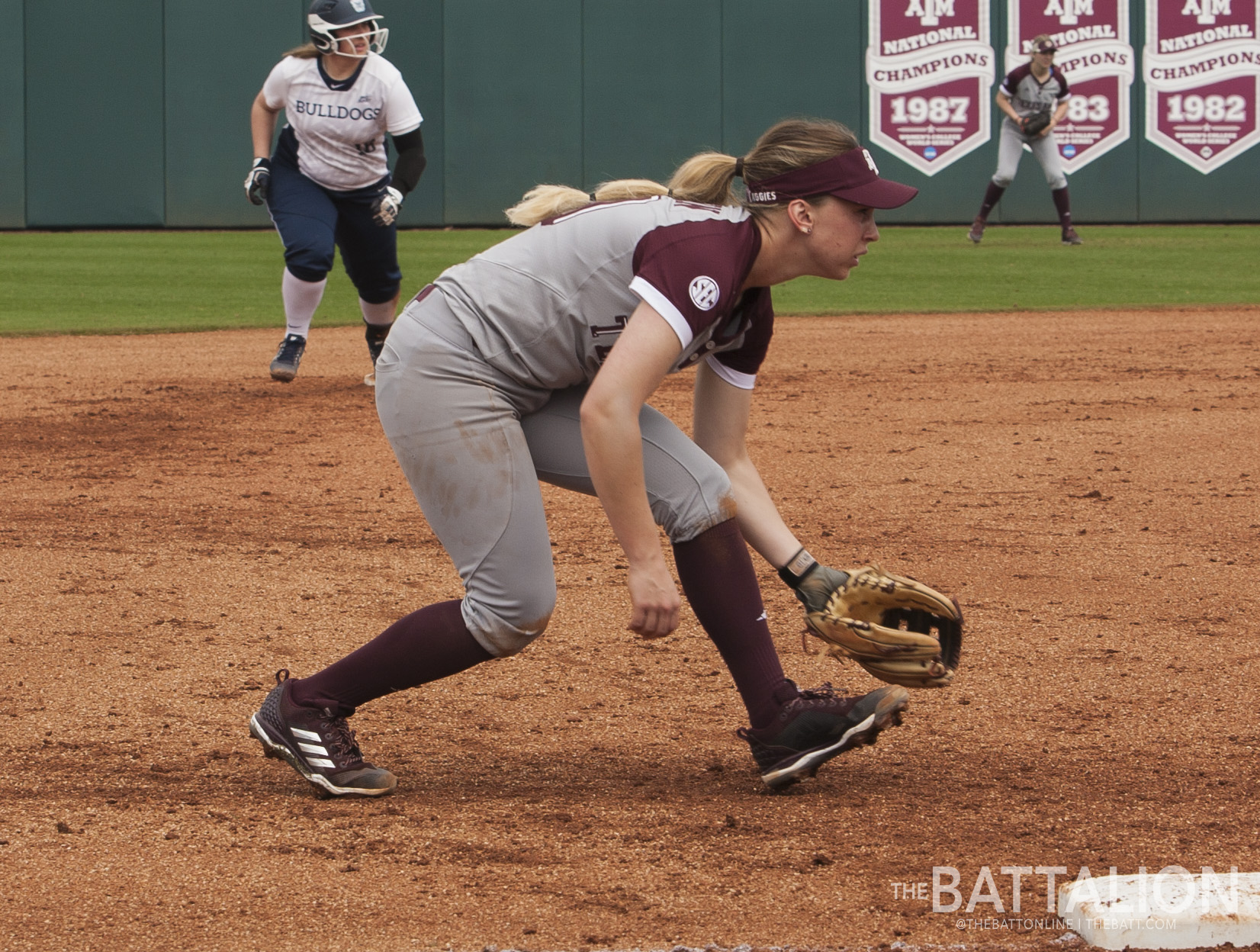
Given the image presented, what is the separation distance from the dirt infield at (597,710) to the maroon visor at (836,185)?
1088 millimetres

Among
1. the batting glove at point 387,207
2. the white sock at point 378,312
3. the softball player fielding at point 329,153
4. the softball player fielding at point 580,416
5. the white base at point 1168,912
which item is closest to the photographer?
the white base at point 1168,912

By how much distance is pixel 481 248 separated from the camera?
15.6m

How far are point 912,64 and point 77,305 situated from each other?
11734 mm

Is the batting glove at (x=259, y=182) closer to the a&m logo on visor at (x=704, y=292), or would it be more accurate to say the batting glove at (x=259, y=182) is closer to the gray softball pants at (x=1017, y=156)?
the a&m logo on visor at (x=704, y=292)

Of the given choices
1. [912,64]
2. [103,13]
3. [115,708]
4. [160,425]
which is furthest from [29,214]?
[115,708]

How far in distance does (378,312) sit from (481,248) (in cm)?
826

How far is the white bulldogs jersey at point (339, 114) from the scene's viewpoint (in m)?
6.93

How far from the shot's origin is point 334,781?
2.78 meters

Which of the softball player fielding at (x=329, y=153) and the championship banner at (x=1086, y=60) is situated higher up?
the championship banner at (x=1086, y=60)

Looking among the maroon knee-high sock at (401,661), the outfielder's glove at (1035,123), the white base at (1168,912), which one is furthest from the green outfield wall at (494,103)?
the white base at (1168,912)

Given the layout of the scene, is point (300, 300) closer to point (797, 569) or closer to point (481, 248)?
point (797, 569)

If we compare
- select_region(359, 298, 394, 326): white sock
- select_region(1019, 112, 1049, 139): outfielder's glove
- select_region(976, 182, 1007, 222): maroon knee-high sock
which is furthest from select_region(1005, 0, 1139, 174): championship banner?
select_region(359, 298, 394, 326): white sock

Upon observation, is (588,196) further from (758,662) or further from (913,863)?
(913,863)

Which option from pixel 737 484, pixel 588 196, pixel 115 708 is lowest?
pixel 115 708
